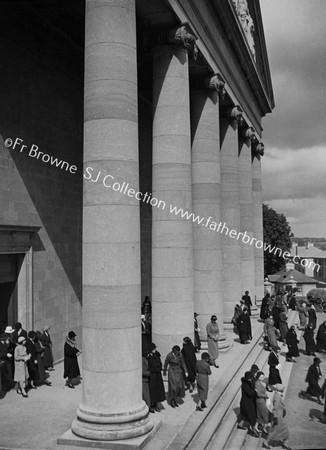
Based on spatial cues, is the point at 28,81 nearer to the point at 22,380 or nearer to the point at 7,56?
the point at 7,56

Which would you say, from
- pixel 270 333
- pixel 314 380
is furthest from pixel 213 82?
pixel 314 380

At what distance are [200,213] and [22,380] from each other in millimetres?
11562

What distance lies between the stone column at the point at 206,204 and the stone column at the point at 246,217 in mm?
11352

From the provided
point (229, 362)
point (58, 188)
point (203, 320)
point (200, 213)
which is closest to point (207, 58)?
point (200, 213)

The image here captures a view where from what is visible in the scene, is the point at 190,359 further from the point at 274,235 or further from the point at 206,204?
the point at 274,235

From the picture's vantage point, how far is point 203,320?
74.9ft

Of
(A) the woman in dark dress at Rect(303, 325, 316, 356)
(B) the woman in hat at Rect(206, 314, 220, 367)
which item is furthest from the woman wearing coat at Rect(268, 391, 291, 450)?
(A) the woman in dark dress at Rect(303, 325, 316, 356)

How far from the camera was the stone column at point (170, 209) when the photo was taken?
707 inches

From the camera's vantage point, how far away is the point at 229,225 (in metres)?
29.0

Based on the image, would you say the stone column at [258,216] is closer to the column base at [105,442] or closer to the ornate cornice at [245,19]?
the ornate cornice at [245,19]

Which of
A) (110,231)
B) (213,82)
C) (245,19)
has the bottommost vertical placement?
(110,231)

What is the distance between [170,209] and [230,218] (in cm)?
1161

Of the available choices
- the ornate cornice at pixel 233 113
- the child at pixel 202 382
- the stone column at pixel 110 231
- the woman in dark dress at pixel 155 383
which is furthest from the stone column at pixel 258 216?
the stone column at pixel 110 231

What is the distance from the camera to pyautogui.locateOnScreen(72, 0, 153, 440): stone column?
11977 mm
